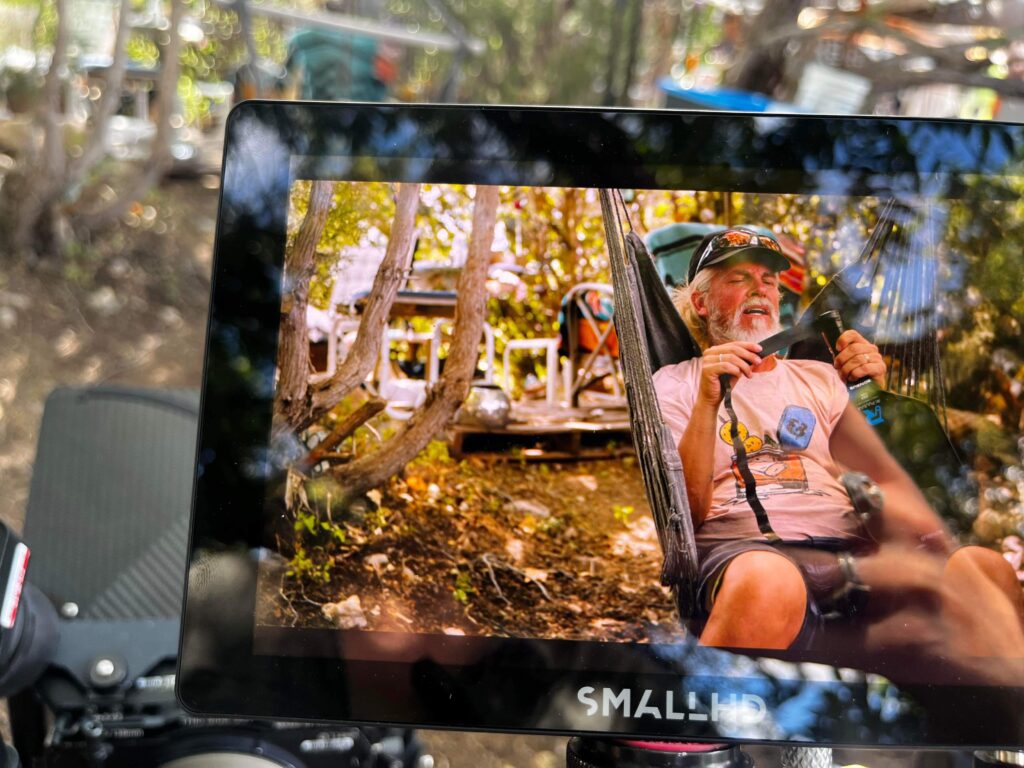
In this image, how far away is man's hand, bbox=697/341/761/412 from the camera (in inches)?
28.0

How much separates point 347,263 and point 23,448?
233 cm

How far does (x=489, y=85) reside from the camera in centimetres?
716

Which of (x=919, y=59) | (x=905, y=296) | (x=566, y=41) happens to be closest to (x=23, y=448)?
(x=905, y=296)

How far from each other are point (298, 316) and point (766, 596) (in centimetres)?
43

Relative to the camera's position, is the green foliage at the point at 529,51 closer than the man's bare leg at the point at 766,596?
No

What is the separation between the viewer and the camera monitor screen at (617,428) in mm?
697

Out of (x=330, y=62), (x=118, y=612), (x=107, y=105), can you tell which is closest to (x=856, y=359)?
A: (x=118, y=612)

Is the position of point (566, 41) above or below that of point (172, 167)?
above

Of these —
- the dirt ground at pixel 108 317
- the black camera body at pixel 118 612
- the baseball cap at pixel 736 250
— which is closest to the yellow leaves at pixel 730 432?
the baseball cap at pixel 736 250

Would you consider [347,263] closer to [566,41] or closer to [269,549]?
[269,549]

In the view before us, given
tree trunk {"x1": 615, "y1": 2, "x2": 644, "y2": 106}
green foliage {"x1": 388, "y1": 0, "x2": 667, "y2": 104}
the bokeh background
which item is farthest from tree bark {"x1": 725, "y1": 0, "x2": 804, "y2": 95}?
green foliage {"x1": 388, "y1": 0, "x2": 667, "y2": 104}

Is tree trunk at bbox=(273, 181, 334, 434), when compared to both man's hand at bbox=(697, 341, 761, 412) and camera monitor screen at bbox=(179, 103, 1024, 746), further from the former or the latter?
man's hand at bbox=(697, 341, 761, 412)

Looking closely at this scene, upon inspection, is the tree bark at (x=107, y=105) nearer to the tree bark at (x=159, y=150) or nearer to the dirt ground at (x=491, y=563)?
the tree bark at (x=159, y=150)

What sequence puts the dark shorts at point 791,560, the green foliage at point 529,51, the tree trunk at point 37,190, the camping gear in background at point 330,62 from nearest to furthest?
1. the dark shorts at point 791,560
2. the tree trunk at point 37,190
3. the camping gear in background at point 330,62
4. the green foliage at point 529,51
